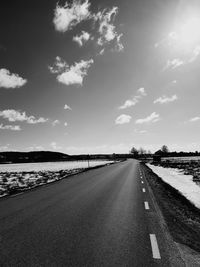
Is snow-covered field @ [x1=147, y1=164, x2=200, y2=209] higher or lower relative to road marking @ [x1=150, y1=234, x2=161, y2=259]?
higher

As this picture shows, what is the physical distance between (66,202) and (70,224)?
3.26m

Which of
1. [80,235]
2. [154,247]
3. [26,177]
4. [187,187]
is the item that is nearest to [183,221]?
[154,247]

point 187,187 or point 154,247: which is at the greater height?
point 187,187

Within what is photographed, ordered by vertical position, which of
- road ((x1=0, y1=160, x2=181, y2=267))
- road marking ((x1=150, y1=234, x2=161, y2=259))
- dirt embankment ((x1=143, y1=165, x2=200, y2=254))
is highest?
road ((x1=0, y1=160, x2=181, y2=267))

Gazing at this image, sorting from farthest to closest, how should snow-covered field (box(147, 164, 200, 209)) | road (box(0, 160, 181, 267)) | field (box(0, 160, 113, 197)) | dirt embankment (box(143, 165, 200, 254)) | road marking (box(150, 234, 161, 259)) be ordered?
field (box(0, 160, 113, 197))
snow-covered field (box(147, 164, 200, 209))
dirt embankment (box(143, 165, 200, 254))
road marking (box(150, 234, 161, 259))
road (box(0, 160, 181, 267))

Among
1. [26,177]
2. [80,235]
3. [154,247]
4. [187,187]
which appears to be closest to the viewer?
[154,247]

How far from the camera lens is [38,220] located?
6.82 m

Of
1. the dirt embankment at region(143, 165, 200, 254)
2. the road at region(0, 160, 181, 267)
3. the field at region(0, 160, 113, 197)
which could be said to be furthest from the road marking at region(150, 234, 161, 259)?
the field at region(0, 160, 113, 197)

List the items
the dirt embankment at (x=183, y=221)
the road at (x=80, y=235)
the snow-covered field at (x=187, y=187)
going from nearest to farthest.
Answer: the road at (x=80, y=235)
the dirt embankment at (x=183, y=221)
the snow-covered field at (x=187, y=187)

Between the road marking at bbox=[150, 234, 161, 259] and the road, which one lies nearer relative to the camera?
the road

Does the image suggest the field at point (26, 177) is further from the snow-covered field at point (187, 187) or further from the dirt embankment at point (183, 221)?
the snow-covered field at point (187, 187)

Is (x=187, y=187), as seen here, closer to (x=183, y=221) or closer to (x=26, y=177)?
(x=183, y=221)

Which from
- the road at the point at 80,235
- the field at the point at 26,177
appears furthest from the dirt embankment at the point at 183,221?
the field at the point at 26,177

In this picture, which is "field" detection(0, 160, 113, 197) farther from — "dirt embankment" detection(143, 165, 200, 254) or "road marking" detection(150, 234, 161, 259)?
"road marking" detection(150, 234, 161, 259)
